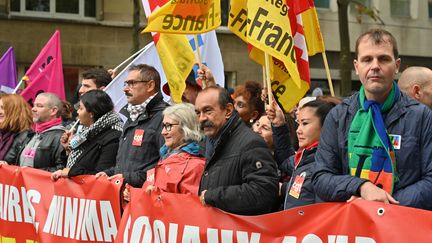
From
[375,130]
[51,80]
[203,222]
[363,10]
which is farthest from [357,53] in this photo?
[363,10]

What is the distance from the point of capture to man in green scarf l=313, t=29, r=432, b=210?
436 cm

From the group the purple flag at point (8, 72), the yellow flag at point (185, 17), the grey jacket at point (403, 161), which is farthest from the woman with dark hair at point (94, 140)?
the purple flag at point (8, 72)

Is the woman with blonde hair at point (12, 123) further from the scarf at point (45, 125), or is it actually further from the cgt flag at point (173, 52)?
the cgt flag at point (173, 52)

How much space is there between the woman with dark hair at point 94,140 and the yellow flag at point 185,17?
89 centimetres

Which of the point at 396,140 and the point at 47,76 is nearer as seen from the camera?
the point at 396,140

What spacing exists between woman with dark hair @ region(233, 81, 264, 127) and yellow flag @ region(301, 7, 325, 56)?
64 centimetres

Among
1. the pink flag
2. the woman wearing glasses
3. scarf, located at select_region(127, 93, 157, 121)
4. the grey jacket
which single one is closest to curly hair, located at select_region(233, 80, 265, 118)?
scarf, located at select_region(127, 93, 157, 121)

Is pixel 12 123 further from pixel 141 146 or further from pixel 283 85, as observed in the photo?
pixel 283 85

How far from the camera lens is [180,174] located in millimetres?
6070

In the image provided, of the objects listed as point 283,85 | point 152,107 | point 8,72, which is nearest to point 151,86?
point 152,107

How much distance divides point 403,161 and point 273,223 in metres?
1.06

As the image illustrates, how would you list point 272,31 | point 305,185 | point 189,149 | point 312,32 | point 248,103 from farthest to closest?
point 312,32, point 248,103, point 272,31, point 189,149, point 305,185

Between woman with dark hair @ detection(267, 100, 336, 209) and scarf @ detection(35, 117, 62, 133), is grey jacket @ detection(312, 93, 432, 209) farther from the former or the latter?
scarf @ detection(35, 117, 62, 133)

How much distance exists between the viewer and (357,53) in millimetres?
4598
